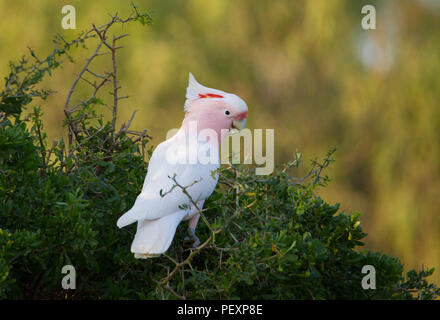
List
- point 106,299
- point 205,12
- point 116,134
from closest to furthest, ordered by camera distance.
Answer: point 106,299, point 116,134, point 205,12

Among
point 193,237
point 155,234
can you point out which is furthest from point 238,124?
point 155,234

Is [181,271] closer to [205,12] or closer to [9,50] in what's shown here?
[9,50]

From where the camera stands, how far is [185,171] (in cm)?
170

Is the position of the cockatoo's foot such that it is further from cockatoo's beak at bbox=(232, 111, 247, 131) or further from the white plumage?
cockatoo's beak at bbox=(232, 111, 247, 131)

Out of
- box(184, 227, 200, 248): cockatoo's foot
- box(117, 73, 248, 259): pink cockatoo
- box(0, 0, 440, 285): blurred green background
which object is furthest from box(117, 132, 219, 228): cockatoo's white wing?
box(0, 0, 440, 285): blurred green background

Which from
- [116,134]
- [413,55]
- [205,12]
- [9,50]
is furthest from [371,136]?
[116,134]

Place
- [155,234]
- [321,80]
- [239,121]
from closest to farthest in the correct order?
1. [155,234]
2. [239,121]
3. [321,80]

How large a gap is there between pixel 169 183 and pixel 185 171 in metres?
0.09

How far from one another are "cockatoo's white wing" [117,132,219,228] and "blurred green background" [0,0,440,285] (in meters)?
3.56

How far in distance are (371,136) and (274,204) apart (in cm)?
447

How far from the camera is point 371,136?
5.59 m

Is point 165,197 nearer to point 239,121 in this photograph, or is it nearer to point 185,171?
point 185,171

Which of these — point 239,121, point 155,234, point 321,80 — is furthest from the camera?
point 321,80

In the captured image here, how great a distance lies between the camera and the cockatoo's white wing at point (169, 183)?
4.99 feet
